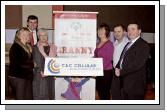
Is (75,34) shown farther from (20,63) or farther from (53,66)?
(20,63)

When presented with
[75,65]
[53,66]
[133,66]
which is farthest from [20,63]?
[133,66]

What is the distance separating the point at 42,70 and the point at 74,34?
1.92 ft

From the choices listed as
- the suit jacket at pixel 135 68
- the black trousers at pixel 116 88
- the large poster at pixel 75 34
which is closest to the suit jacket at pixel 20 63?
the large poster at pixel 75 34

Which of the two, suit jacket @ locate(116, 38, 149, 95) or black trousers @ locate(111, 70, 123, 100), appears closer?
suit jacket @ locate(116, 38, 149, 95)

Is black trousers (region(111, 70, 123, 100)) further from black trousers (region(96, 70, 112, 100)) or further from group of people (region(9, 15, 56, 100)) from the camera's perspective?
group of people (region(9, 15, 56, 100))

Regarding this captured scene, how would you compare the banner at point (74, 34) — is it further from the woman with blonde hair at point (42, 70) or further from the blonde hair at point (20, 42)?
the blonde hair at point (20, 42)

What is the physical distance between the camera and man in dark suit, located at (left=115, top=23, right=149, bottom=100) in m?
4.82

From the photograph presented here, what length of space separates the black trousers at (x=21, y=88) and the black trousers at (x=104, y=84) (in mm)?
831

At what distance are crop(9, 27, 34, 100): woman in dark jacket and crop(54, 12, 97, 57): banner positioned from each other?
0.37 metres

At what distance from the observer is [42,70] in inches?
194

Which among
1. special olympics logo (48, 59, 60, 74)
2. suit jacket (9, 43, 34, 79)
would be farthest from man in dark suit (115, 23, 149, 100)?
suit jacket (9, 43, 34, 79)

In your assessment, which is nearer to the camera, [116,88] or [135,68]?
[135,68]

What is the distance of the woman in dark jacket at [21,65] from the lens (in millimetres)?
4859

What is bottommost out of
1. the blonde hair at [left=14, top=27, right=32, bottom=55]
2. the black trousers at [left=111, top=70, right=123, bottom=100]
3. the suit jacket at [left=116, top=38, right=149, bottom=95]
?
the black trousers at [left=111, top=70, right=123, bottom=100]
